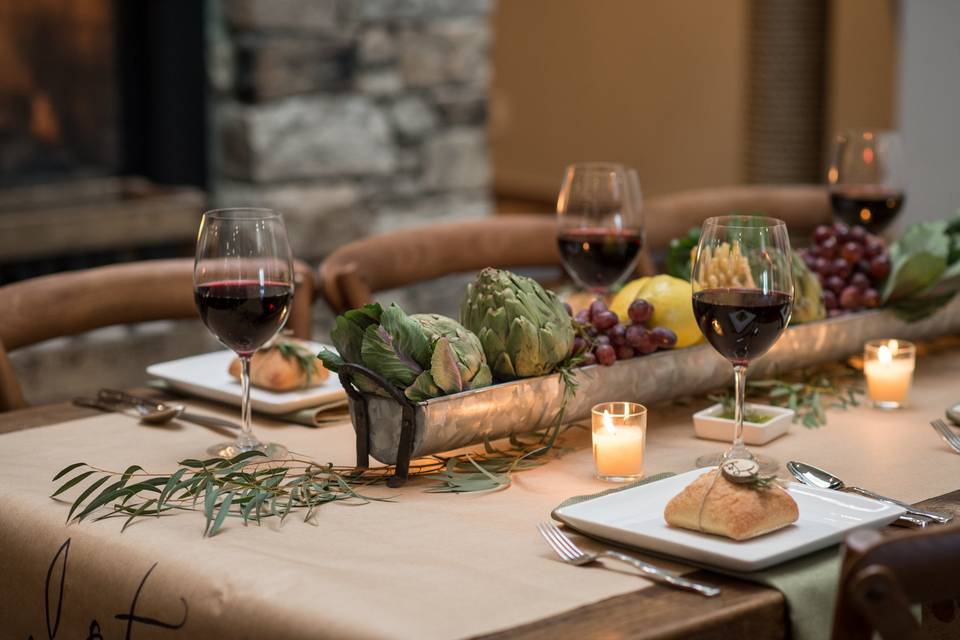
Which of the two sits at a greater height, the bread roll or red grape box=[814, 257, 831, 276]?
red grape box=[814, 257, 831, 276]

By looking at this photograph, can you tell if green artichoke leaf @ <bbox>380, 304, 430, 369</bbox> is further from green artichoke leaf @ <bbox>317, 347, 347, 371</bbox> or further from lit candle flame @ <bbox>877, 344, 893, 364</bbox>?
lit candle flame @ <bbox>877, 344, 893, 364</bbox>

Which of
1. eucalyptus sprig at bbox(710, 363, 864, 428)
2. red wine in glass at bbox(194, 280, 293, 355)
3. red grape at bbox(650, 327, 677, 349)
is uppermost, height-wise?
red wine in glass at bbox(194, 280, 293, 355)

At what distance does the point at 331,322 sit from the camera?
3.05 meters

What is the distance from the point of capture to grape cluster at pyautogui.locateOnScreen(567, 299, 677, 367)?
125 centimetres

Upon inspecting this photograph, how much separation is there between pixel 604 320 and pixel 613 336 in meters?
0.02

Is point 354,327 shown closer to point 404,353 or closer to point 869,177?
point 404,353

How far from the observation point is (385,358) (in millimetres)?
1106

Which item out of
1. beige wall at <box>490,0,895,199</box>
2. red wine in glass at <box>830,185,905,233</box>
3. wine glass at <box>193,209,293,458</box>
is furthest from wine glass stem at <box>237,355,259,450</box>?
beige wall at <box>490,0,895,199</box>

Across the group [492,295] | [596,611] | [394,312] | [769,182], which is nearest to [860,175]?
[492,295]

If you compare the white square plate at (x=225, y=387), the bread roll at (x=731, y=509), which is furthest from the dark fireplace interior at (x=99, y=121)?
the bread roll at (x=731, y=509)

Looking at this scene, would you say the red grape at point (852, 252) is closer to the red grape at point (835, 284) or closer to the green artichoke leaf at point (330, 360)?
the red grape at point (835, 284)

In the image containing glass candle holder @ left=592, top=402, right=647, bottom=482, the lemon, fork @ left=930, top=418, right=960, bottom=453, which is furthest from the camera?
the lemon

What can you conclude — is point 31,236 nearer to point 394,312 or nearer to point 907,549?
point 394,312

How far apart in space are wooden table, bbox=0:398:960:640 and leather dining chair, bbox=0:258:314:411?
33.1 inches
